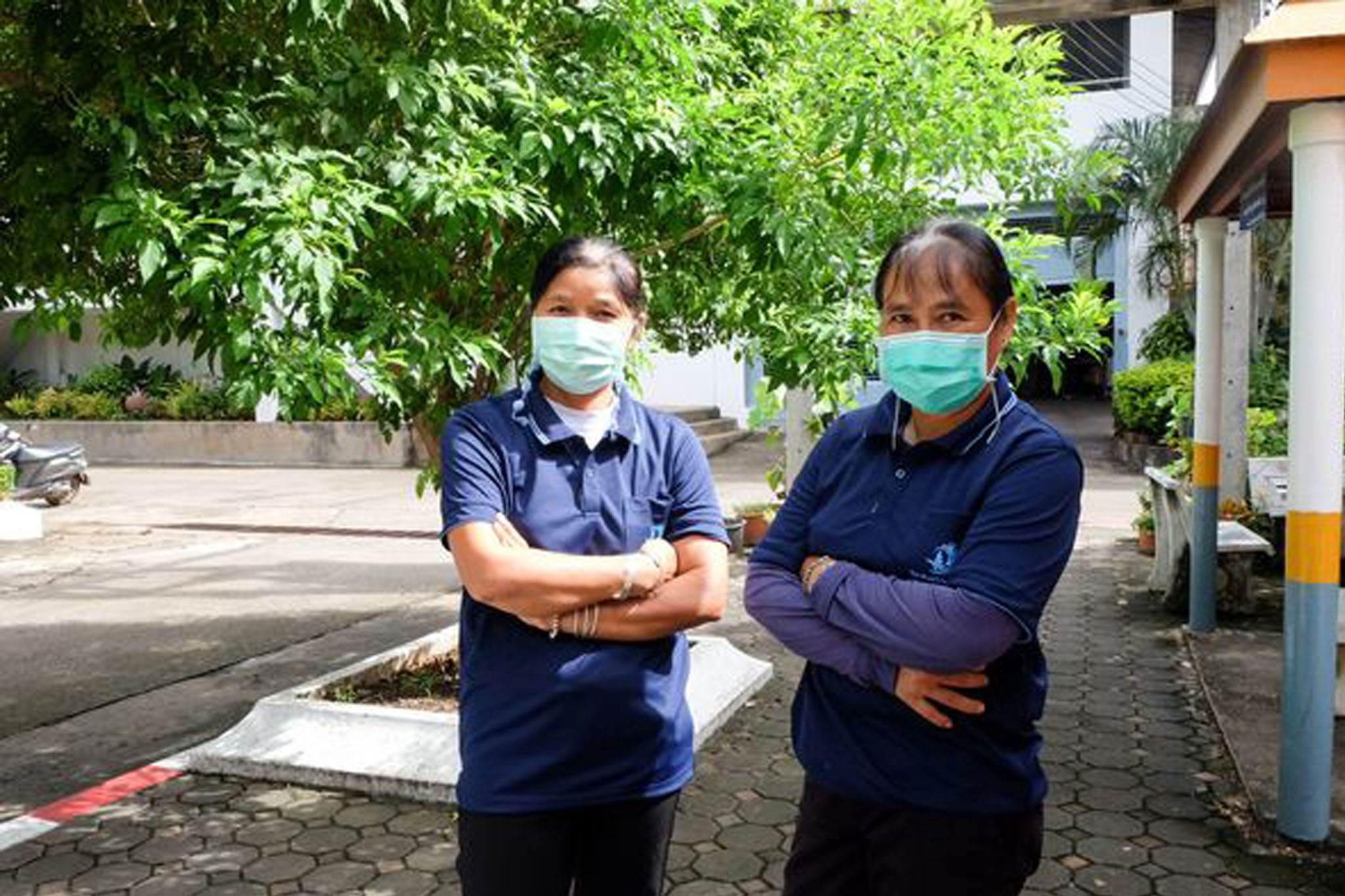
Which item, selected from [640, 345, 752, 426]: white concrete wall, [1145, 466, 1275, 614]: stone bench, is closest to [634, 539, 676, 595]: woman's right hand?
[1145, 466, 1275, 614]: stone bench

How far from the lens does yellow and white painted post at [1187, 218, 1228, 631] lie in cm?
657

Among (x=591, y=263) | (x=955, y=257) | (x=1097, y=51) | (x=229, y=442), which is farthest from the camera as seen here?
(x=1097, y=51)

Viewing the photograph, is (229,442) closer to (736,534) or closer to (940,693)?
(736,534)

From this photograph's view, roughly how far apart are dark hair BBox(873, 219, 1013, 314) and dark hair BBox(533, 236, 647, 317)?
0.64 m

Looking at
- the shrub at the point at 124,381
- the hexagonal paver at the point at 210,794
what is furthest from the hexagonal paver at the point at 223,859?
the shrub at the point at 124,381

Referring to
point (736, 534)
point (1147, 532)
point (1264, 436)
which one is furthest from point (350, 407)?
point (1264, 436)

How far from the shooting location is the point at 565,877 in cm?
218

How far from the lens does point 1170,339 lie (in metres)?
18.3

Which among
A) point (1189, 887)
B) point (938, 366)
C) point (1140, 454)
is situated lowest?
point (1189, 887)

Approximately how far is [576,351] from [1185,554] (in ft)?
20.5

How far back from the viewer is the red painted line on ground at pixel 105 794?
4473 millimetres

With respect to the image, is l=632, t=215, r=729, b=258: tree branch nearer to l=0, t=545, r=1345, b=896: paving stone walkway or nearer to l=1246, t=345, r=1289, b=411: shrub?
l=0, t=545, r=1345, b=896: paving stone walkway

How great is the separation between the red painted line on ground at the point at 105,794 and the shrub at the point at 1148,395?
13513 mm

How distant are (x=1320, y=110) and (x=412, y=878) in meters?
3.88
